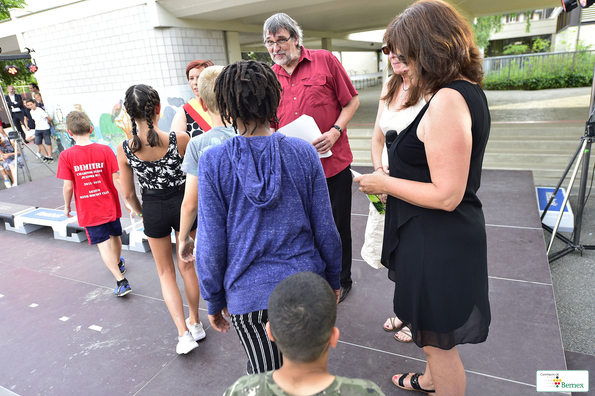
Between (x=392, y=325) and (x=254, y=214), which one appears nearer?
(x=254, y=214)

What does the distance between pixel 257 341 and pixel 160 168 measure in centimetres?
133

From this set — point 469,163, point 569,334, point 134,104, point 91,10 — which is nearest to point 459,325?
point 469,163

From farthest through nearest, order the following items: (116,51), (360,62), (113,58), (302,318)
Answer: (360,62) < (113,58) < (116,51) < (302,318)

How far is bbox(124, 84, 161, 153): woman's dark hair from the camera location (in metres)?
2.10

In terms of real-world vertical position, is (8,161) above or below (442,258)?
below

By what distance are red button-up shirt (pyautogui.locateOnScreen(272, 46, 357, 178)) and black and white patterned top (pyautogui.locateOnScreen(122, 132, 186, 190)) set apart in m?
0.83

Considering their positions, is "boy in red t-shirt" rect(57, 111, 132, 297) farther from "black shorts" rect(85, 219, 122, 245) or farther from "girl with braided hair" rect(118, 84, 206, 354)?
"girl with braided hair" rect(118, 84, 206, 354)

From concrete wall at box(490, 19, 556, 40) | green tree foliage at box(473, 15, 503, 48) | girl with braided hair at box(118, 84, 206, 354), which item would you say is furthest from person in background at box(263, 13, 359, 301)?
concrete wall at box(490, 19, 556, 40)

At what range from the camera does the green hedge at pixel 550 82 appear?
15.1m

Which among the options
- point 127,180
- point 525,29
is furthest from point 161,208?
point 525,29

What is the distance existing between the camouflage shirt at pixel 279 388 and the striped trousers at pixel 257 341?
0.29 metres

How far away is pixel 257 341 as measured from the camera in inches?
53.4

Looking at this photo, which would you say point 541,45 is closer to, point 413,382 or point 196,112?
point 196,112

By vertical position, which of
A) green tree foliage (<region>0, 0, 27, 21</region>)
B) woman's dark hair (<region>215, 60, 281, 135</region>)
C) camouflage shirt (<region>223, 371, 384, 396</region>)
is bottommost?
camouflage shirt (<region>223, 371, 384, 396</region>)
